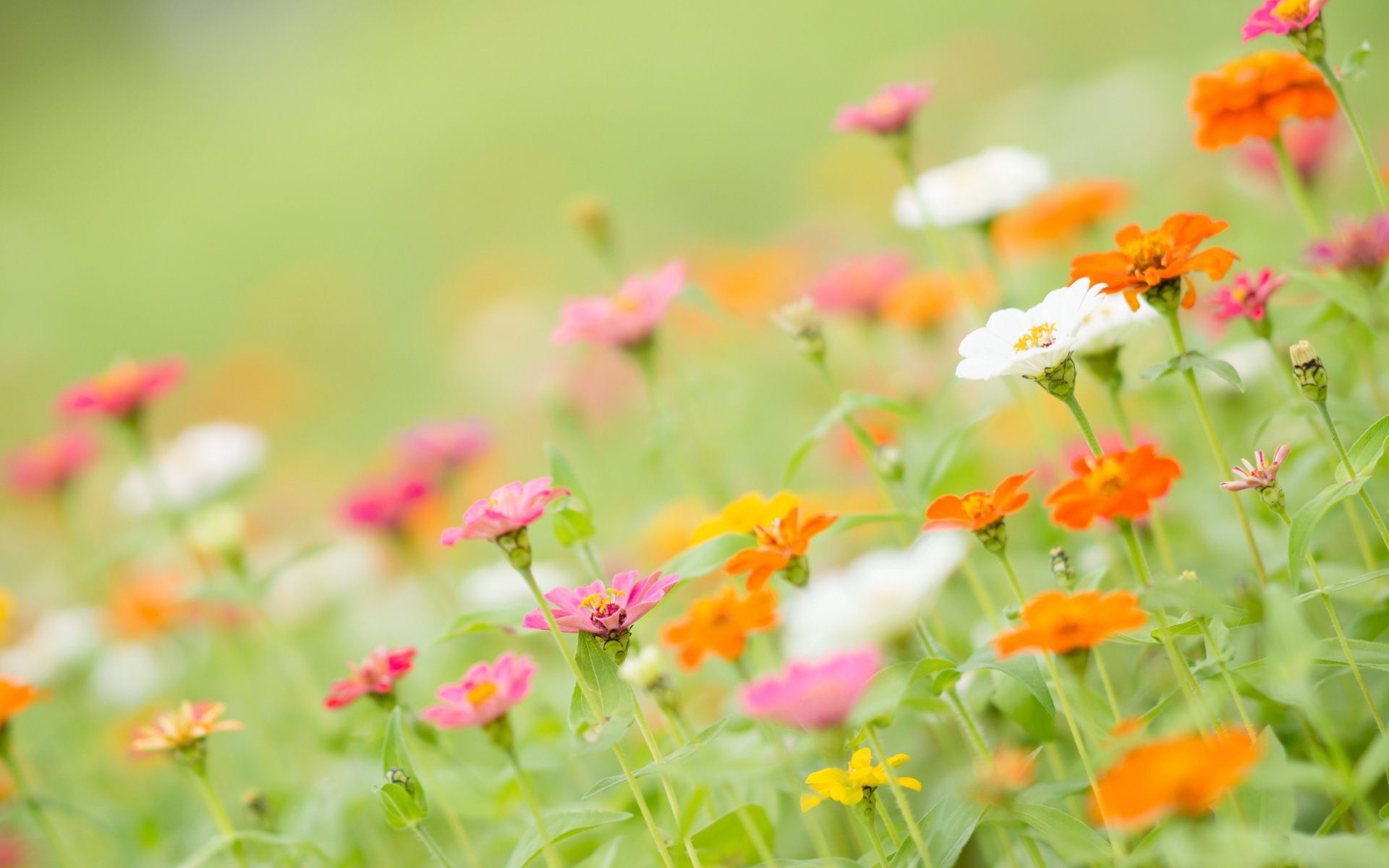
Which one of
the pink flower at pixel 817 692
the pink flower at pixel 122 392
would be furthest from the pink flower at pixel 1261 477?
the pink flower at pixel 122 392

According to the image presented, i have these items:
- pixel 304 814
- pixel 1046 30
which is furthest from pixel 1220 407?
pixel 1046 30

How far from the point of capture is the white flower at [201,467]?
2352 millimetres

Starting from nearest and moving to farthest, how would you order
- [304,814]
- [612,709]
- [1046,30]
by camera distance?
[612,709], [304,814], [1046,30]

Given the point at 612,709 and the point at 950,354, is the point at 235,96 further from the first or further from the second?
the point at 612,709

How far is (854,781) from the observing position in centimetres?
111

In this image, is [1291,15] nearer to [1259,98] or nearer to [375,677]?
[1259,98]

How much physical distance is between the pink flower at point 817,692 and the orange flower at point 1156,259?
526 mm

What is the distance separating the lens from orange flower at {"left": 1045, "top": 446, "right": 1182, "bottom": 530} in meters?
0.95

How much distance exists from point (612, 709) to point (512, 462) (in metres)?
2.49

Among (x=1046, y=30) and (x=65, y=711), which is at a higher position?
(x=1046, y=30)

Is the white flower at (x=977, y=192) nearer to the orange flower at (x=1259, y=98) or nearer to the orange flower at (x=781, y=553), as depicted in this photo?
the orange flower at (x=1259, y=98)

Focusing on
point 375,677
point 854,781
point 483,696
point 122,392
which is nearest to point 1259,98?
point 854,781

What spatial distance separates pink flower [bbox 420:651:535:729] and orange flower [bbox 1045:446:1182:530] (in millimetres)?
Answer: 597

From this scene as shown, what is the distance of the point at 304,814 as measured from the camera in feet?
5.04
